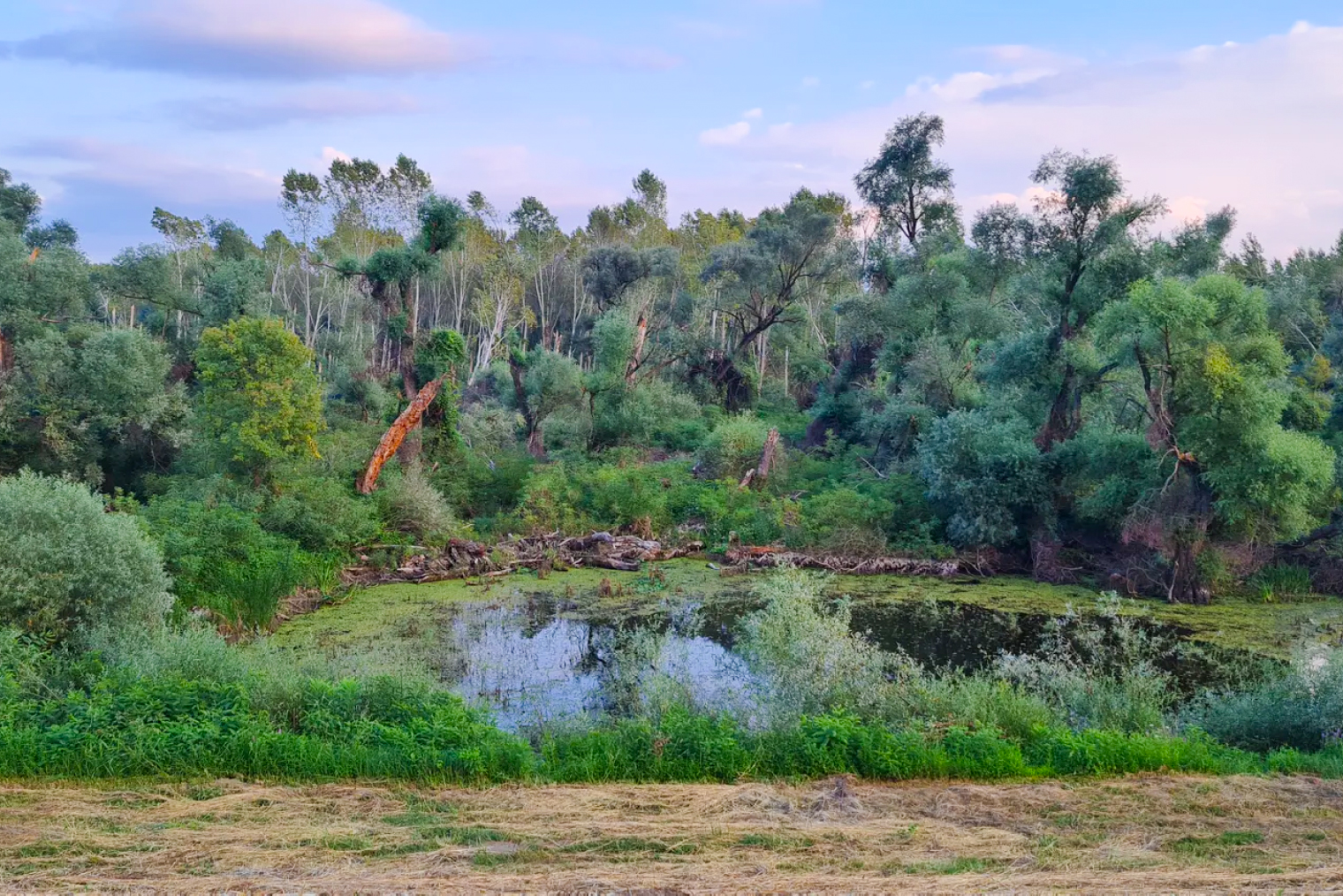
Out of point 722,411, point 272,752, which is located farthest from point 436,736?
point 722,411

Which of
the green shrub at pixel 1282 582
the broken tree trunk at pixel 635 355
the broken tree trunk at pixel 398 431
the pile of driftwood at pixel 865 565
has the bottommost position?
the green shrub at pixel 1282 582

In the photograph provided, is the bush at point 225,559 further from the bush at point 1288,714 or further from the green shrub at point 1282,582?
the green shrub at point 1282,582

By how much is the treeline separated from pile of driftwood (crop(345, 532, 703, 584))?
80 cm

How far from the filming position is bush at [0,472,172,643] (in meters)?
10.4

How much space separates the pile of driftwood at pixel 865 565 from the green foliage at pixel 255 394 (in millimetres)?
8954

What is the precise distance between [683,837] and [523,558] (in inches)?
483

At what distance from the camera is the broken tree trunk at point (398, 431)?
20.4m

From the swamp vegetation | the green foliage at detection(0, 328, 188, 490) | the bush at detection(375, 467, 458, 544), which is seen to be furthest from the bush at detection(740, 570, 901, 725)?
the green foliage at detection(0, 328, 188, 490)

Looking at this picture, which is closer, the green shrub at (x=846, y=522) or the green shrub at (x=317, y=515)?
the green shrub at (x=317, y=515)

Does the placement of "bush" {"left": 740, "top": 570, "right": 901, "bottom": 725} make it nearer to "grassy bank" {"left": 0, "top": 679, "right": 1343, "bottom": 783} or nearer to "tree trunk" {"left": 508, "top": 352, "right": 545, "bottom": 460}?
"grassy bank" {"left": 0, "top": 679, "right": 1343, "bottom": 783}

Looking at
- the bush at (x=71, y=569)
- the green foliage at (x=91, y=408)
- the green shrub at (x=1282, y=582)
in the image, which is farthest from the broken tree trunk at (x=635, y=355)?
the bush at (x=71, y=569)

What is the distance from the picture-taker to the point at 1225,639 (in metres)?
14.2

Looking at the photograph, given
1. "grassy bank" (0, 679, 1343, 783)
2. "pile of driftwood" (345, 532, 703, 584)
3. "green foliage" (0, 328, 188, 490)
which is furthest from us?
"green foliage" (0, 328, 188, 490)

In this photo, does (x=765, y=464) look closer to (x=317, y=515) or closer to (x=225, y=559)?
(x=317, y=515)
